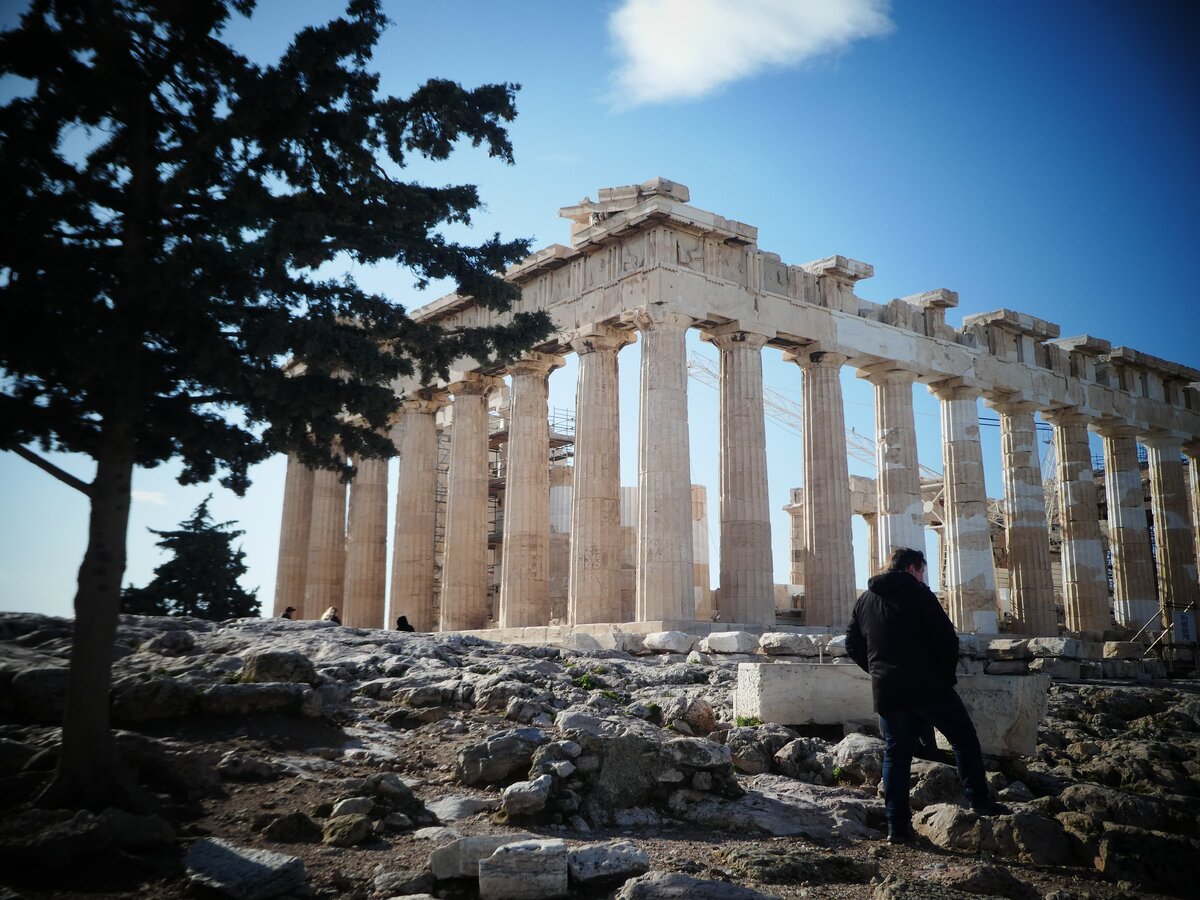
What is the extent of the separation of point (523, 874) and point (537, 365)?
68.8 ft

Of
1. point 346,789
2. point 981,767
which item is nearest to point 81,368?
point 346,789

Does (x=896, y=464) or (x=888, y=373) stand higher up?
(x=888, y=373)

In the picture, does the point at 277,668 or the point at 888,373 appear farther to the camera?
the point at 888,373

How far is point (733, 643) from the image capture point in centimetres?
1769

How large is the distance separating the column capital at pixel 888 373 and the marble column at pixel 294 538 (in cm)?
1893

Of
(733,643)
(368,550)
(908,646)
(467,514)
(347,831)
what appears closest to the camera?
(347,831)

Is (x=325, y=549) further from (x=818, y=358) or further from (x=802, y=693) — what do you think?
(x=802, y=693)

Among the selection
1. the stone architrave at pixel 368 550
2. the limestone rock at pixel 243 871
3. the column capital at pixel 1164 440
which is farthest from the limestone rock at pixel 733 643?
the column capital at pixel 1164 440

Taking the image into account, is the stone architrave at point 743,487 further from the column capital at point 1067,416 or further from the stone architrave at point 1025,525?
the column capital at point 1067,416

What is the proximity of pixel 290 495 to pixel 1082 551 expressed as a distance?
2626cm

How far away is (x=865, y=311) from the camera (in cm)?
2764

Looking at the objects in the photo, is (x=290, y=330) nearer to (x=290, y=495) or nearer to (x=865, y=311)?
(x=865, y=311)

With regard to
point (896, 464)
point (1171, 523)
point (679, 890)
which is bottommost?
point (679, 890)

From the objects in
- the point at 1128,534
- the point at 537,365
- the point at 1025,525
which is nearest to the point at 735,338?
the point at 537,365
